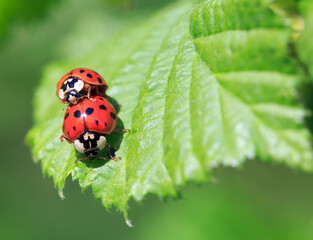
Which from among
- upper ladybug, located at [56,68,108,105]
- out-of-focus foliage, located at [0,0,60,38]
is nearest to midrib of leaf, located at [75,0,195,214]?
upper ladybug, located at [56,68,108,105]

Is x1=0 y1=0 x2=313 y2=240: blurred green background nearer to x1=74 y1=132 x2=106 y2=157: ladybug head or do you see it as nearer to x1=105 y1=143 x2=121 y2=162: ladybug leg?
x1=74 y1=132 x2=106 y2=157: ladybug head

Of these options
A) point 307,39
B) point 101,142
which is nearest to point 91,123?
point 101,142

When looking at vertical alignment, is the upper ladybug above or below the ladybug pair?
above

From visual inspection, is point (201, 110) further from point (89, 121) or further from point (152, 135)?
point (89, 121)

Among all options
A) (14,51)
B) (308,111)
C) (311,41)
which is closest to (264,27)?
(311,41)

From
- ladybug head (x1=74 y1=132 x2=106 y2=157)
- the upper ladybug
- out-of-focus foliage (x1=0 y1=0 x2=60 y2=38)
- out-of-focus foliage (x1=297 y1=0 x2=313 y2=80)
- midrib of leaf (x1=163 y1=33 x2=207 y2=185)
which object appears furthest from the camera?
out-of-focus foliage (x1=0 y1=0 x2=60 y2=38)

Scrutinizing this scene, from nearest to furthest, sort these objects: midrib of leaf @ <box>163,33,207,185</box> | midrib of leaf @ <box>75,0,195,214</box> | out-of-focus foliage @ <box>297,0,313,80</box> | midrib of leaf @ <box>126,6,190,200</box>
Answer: out-of-focus foliage @ <box>297,0,313,80</box> < midrib of leaf @ <box>163,33,207,185</box> < midrib of leaf @ <box>126,6,190,200</box> < midrib of leaf @ <box>75,0,195,214</box>

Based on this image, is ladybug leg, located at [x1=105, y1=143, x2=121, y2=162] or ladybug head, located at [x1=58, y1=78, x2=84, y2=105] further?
ladybug head, located at [x1=58, y1=78, x2=84, y2=105]
